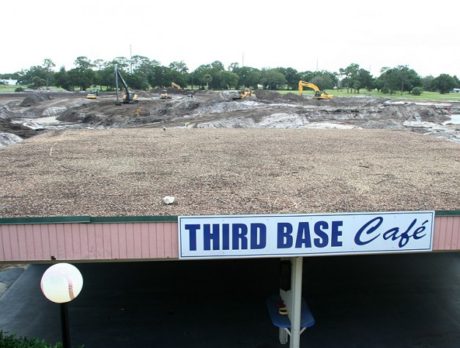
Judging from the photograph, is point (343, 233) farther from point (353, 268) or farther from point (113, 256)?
point (353, 268)

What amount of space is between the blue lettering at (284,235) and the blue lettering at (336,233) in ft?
2.31

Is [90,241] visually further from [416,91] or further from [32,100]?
[416,91]

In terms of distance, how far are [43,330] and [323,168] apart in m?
8.35

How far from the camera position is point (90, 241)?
7.18m

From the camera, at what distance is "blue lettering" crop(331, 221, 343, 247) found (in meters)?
7.35

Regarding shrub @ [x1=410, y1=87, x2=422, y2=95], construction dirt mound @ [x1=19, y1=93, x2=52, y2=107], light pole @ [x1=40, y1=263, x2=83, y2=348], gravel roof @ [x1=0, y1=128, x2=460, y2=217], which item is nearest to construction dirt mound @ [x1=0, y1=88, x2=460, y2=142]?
construction dirt mound @ [x1=19, y1=93, x2=52, y2=107]

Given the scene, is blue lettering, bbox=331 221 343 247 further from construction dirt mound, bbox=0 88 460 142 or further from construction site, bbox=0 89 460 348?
construction dirt mound, bbox=0 88 460 142

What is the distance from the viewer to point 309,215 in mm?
7227

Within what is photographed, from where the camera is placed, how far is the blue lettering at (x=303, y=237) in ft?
24.0

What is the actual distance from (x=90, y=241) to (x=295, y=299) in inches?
153

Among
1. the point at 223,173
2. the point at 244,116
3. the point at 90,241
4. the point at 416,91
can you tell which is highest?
the point at 416,91

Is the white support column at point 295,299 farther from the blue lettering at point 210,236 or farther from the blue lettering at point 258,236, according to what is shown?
the blue lettering at point 210,236

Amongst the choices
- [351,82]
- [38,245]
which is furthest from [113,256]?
[351,82]

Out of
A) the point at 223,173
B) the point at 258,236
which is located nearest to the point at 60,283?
the point at 258,236
